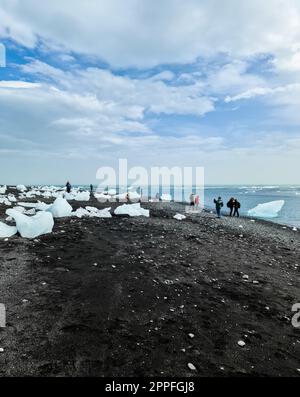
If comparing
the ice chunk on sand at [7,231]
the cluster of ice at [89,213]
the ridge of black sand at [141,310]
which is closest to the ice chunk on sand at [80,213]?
the cluster of ice at [89,213]

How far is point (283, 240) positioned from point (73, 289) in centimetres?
1407

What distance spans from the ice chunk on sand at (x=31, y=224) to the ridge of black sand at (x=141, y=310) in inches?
19.1

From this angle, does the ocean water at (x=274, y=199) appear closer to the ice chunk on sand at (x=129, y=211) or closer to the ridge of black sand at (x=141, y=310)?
the ice chunk on sand at (x=129, y=211)

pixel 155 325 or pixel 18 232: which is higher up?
pixel 18 232

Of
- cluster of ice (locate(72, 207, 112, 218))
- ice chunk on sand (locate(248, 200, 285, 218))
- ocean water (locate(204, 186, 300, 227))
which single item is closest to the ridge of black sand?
cluster of ice (locate(72, 207, 112, 218))

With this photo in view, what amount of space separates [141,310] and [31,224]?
7.34 metres

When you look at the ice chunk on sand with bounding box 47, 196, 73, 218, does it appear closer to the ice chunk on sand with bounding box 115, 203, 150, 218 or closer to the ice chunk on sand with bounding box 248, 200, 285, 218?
the ice chunk on sand with bounding box 115, 203, 150, 218

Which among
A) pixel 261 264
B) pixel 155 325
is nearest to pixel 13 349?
pixel 155 325

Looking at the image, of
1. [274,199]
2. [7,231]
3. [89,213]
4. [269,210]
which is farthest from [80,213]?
[274,199]

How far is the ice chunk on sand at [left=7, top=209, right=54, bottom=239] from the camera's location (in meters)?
12.2
